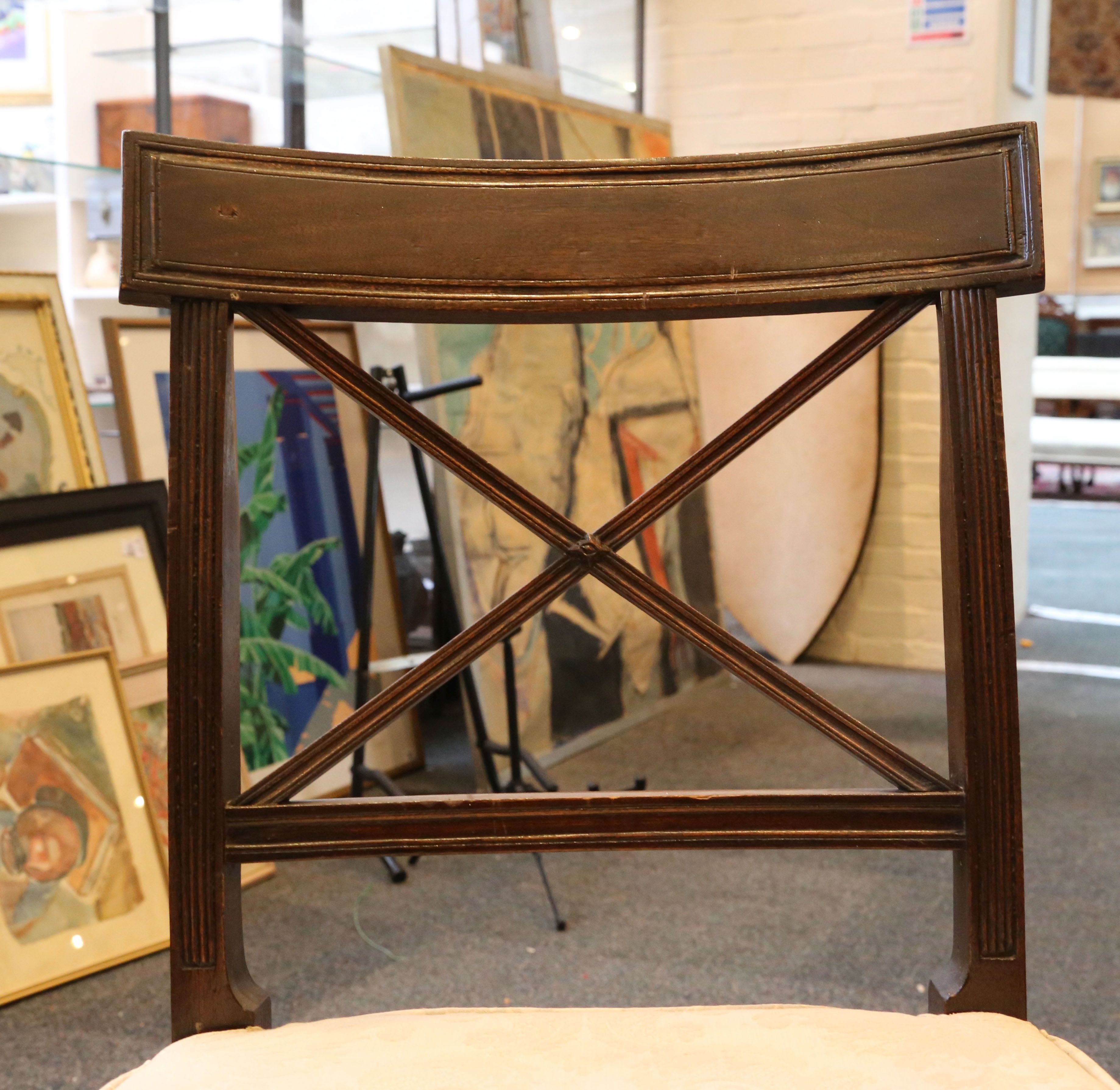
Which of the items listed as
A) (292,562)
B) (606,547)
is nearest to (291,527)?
(292,562)

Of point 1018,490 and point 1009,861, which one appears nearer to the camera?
point 1009,861

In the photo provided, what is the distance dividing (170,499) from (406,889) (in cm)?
138

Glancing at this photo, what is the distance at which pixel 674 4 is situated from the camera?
10.3 feet

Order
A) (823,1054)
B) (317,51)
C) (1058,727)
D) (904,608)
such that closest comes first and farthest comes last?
(823,1054) → (317,51) → (1058,727) → (904,608)

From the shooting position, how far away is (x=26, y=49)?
7.06 feet

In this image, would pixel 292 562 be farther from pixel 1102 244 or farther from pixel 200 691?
pixel 1102 244

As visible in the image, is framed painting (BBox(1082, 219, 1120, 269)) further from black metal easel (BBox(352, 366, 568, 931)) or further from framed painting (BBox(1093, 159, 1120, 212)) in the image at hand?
black metal easel (BBox(352, 366, 568, 931))

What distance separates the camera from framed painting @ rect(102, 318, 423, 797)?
81.1 inches

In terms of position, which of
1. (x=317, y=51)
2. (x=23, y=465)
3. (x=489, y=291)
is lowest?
(x=23, y=465)

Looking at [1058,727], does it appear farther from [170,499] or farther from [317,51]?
[170,499]

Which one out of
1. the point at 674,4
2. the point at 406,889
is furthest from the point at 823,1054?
the point at 674,4

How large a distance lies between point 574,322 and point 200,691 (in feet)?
0.97

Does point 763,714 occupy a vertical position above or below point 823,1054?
below

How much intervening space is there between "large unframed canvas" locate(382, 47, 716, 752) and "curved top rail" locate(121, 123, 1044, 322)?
4.81 feet
